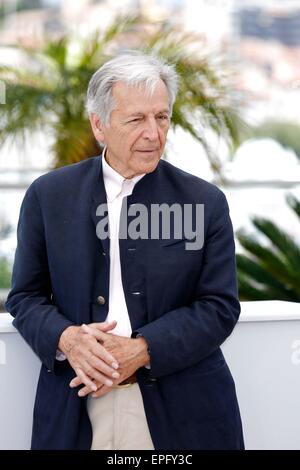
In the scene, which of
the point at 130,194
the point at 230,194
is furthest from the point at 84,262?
the point at 230,194

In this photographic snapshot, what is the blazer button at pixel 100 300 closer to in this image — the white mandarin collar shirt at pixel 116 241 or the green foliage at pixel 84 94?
the white mandarin collar shirt at pixel 116 241

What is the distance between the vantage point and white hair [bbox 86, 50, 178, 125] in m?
1.88

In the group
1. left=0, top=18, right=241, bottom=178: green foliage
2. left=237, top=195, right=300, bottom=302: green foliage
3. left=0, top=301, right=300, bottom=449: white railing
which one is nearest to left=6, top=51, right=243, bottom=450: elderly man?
left=0, top=301, right=300, bottom=449: white railing

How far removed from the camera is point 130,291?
1936 mm

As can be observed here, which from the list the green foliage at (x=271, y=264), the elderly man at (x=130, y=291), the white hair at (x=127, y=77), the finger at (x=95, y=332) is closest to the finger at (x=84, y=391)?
the elderly man at (x=130, y=291)

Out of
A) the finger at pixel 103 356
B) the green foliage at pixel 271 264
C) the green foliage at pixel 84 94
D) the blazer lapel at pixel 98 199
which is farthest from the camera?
the green foliage at pixel 84 94

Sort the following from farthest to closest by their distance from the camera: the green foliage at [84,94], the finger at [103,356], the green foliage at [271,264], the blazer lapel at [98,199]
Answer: the green foliage at [84,94], the green foliage at [271,264], the blazer lapel at [98,199], the finger at [103,356]

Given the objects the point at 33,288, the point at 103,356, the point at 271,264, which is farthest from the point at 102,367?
the point at 271,264

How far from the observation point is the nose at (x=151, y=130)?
6.22 ft

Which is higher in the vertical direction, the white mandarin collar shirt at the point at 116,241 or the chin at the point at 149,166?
the chin at the point at 149,166

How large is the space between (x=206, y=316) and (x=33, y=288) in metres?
0.40

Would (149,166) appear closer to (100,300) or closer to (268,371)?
(100,300)

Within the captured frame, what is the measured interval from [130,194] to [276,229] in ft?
10.2

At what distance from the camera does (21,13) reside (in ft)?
25.1
